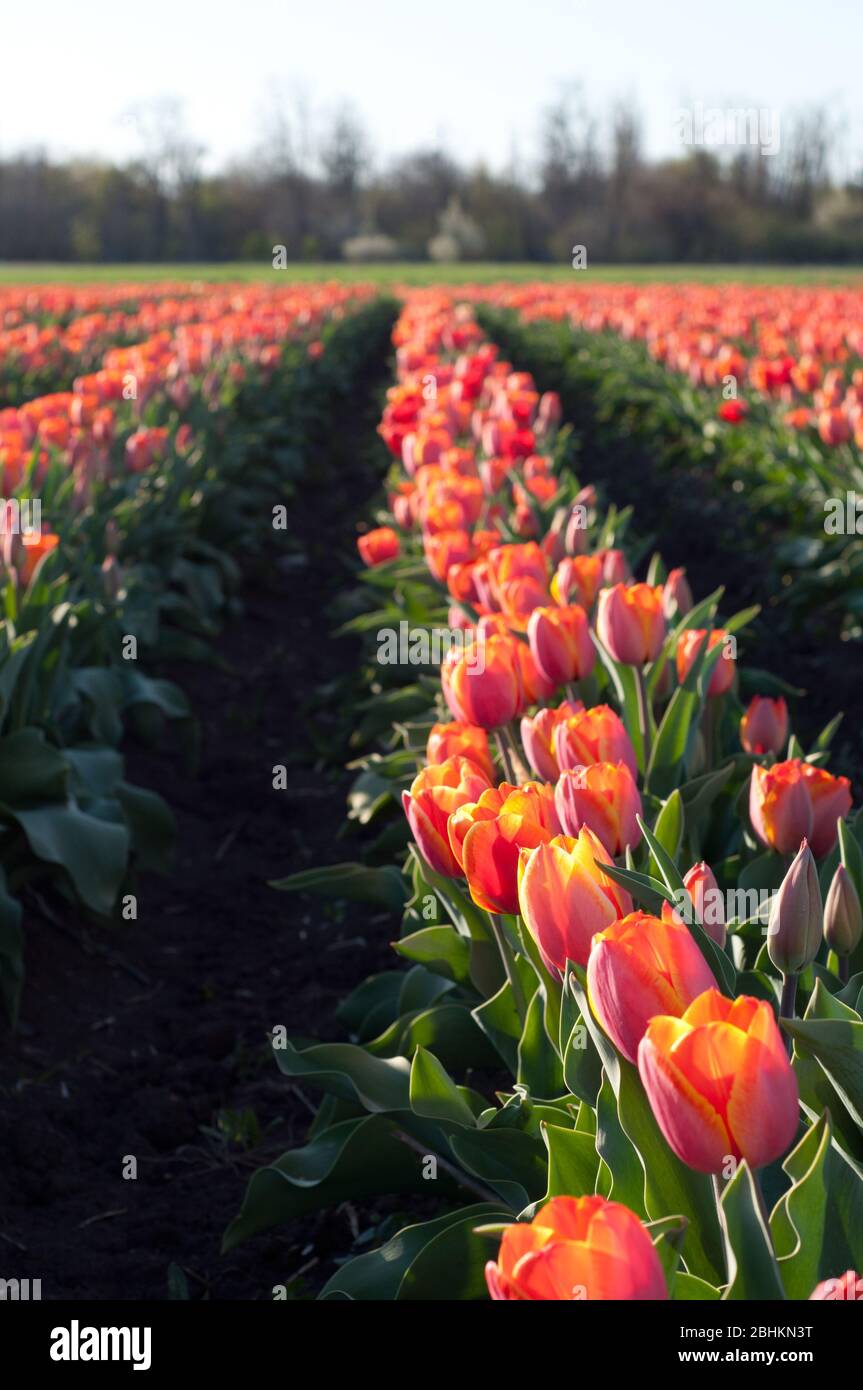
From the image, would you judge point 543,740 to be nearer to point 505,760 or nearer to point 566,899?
point 505,760

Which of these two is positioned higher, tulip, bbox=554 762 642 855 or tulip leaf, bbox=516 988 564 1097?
tulip, bbox=554 762 642 855

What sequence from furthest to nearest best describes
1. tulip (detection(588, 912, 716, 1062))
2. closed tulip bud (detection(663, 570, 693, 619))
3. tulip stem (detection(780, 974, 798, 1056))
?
1. closed tulip bud (detection(663, 570, 693, 619))
2. tulip stem (detection(780, 974, 798, 1056))
3. tulip (detection(588, 912, 716, 1062))

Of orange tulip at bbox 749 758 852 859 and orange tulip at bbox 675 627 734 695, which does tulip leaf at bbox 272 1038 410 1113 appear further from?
orange tulip at bbox 675 627 734 695

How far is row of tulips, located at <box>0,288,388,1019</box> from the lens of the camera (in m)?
3.72

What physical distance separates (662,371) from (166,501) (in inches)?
244

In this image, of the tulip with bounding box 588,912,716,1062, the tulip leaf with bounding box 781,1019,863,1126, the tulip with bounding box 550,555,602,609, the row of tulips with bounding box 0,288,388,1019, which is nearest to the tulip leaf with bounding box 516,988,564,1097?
the tulip leaf with bounding box 781,1019,863,1126

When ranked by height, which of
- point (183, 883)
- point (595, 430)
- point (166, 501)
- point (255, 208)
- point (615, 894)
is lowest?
point (183, 883)

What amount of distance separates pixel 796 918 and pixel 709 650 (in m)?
1.39

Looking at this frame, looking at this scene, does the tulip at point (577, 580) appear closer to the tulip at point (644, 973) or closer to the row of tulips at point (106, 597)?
the row of tulips at point (106, 597)

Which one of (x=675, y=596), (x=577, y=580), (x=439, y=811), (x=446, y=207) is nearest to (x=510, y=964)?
(x=439, y=811)

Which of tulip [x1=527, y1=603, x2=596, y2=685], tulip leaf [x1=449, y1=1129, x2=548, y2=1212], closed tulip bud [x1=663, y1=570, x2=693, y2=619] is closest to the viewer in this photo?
tulip leaf [x1=449, y1=1129, x2=548, y2=1212]

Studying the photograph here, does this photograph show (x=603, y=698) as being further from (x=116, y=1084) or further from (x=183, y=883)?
(x=183, y=883)

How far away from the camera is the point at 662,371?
11500mm

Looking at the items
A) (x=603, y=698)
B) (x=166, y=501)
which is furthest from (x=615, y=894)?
(x=166, y=501)
